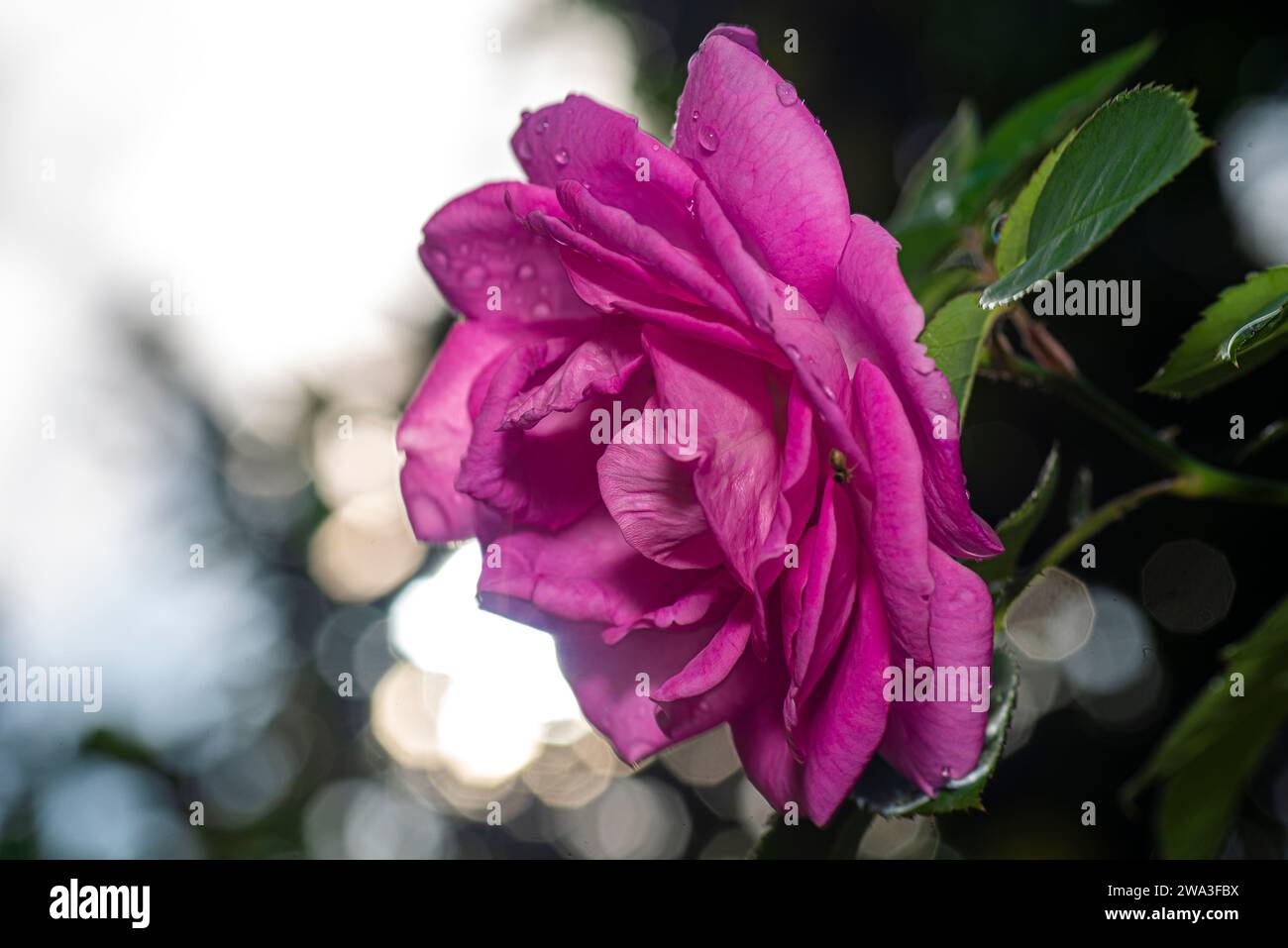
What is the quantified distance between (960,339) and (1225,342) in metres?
0.15

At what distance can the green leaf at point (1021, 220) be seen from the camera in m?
0.48

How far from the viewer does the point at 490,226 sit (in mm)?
508

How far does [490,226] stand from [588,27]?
6.14 feet

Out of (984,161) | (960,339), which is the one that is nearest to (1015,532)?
(960,339)

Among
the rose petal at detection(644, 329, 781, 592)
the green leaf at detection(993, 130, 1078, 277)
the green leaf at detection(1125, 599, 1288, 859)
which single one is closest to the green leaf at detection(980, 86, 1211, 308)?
the green leaf at detection(993, 130, 1078, 277)

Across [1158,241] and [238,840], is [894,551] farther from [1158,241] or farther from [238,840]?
[238,840]

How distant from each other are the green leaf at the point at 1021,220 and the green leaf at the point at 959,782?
197mm

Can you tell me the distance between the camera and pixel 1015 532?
50 centimetres

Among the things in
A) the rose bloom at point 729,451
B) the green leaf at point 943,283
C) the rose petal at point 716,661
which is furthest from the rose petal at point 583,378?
the green leaf at point 943,283

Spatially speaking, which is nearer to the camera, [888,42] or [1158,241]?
[1158,241]

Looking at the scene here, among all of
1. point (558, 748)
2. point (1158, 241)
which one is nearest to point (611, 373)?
point (1158, 241)

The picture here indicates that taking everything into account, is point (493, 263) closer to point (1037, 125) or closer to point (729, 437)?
point (729, 437)

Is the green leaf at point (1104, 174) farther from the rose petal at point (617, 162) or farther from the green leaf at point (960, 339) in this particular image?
the rose petal at point (617, 162)
